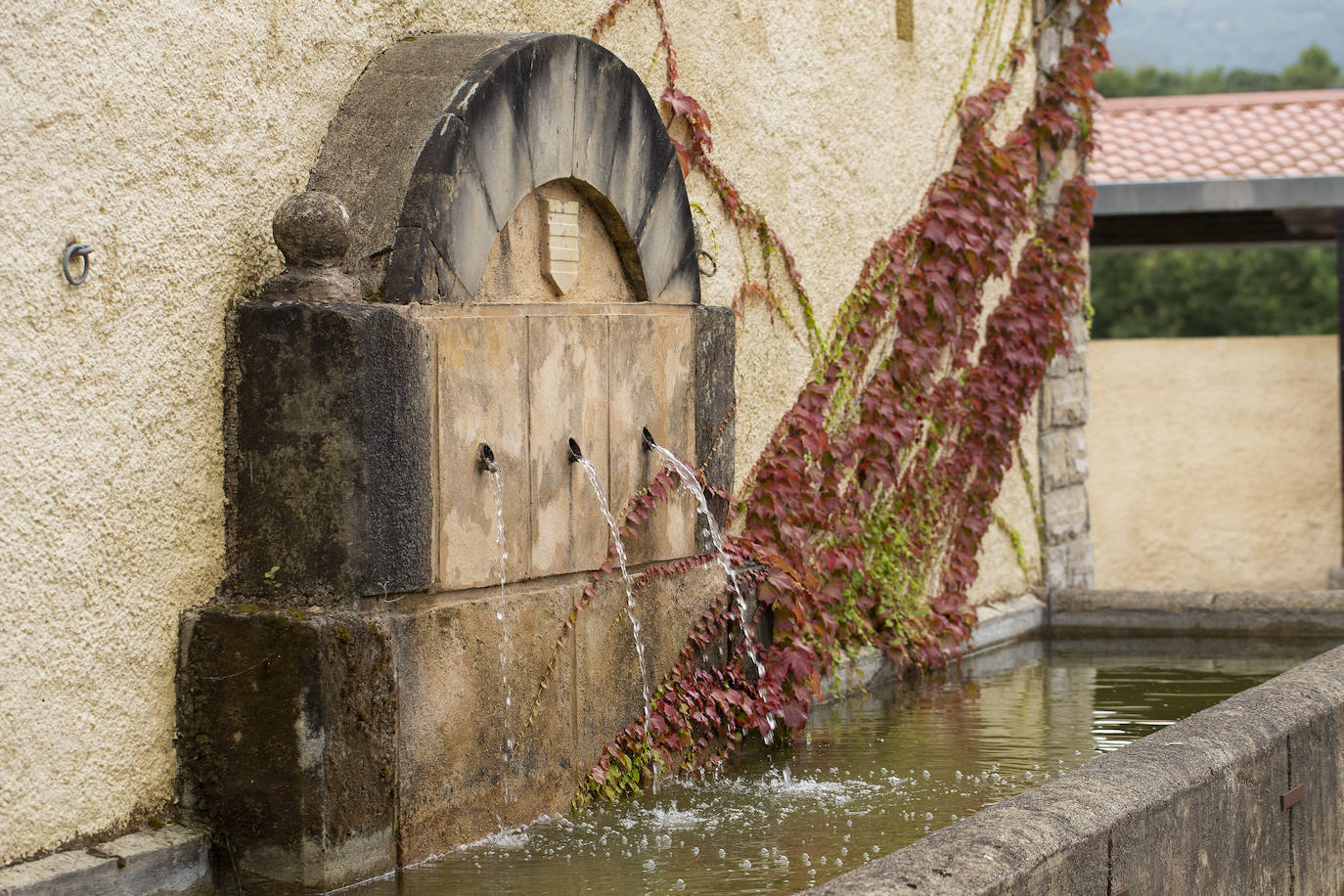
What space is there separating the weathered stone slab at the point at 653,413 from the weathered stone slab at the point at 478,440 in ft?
1.57

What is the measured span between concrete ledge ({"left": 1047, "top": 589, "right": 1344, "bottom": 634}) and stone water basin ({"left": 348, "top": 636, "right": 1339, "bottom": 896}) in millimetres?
113

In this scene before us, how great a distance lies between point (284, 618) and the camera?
3.55m

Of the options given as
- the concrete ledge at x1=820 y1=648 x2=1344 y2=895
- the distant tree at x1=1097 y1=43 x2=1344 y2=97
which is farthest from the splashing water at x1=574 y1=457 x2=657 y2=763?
the distant tree at x1=1097 y1=43 x2=1344 y2=97

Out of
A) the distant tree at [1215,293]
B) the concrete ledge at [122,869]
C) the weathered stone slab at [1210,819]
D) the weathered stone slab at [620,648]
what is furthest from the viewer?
the distant tree at [1215,293]

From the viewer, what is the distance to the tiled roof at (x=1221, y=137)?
10406mm

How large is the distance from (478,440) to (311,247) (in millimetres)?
674

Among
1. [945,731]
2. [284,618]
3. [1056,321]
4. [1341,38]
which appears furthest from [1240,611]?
[1341,38]

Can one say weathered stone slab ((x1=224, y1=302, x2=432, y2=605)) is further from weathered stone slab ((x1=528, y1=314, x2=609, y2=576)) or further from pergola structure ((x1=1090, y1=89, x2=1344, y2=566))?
pergola structure ((x1=1090, y1=89, x2=1344, y2=566))

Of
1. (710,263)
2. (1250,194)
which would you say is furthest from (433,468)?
(1250,194)

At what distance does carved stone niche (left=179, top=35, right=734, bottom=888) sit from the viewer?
3.60 m

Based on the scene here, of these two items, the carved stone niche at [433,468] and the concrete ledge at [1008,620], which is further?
the concrete ledge at [1008,620]

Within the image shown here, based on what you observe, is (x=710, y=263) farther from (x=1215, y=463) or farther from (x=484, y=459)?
(x=1215, y=463)

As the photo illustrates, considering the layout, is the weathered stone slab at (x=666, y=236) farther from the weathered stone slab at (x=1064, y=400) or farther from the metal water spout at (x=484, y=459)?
the weathered stone slab at (x=1064, y=400)

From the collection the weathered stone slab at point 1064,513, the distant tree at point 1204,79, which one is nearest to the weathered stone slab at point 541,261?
the weathered stone slab at point 1064,513
